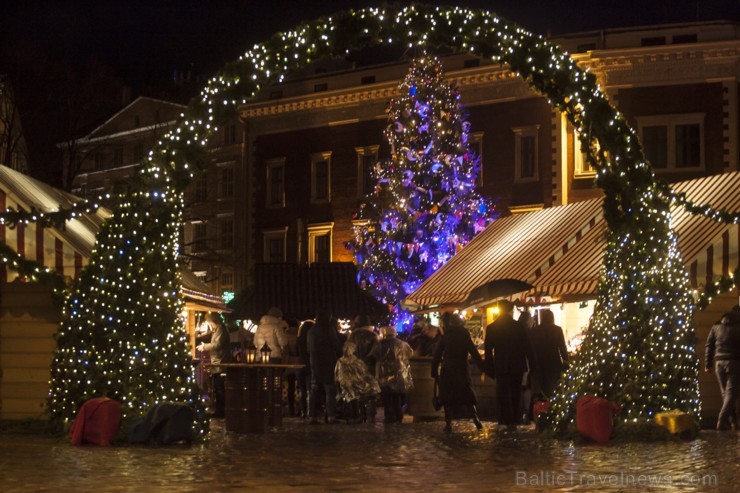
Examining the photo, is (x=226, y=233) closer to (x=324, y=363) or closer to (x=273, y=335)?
→ (x=273, y=335)

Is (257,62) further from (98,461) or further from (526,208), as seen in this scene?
(526,208)

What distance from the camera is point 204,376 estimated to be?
106ft

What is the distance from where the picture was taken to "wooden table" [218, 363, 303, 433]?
66.8 feet

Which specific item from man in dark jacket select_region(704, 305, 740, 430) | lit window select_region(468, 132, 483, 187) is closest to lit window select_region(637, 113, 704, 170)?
lit window select_region(468, 132, 483, 187)

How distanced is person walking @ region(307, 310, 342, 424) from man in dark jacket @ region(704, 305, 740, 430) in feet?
23.2

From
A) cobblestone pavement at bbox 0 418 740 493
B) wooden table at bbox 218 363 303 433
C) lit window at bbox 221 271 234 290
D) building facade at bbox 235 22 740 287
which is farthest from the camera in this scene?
lit window at bbox 221 271 234 290

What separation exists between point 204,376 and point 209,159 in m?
23.4

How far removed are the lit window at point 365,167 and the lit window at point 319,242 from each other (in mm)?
2230

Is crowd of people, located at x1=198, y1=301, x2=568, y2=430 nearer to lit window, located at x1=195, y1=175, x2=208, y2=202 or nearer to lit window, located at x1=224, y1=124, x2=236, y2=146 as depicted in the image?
lit window, located at x1=195, y1=175, x2=208, y2=202

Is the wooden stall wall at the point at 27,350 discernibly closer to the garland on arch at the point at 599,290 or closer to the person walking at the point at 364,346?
the garland on arch at the point at 599,290

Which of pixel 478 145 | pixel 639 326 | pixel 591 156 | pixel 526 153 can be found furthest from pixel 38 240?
pixel 478 145

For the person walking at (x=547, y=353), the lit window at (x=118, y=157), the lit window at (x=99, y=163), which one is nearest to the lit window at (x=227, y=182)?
the lit window at (x=118, y=157)

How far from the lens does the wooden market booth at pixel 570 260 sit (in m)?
20.4

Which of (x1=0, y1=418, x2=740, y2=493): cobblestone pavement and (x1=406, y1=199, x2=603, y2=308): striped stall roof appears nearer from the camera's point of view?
(x1=0, y1=418, x2=740, y2=493): cobblestone pavement
